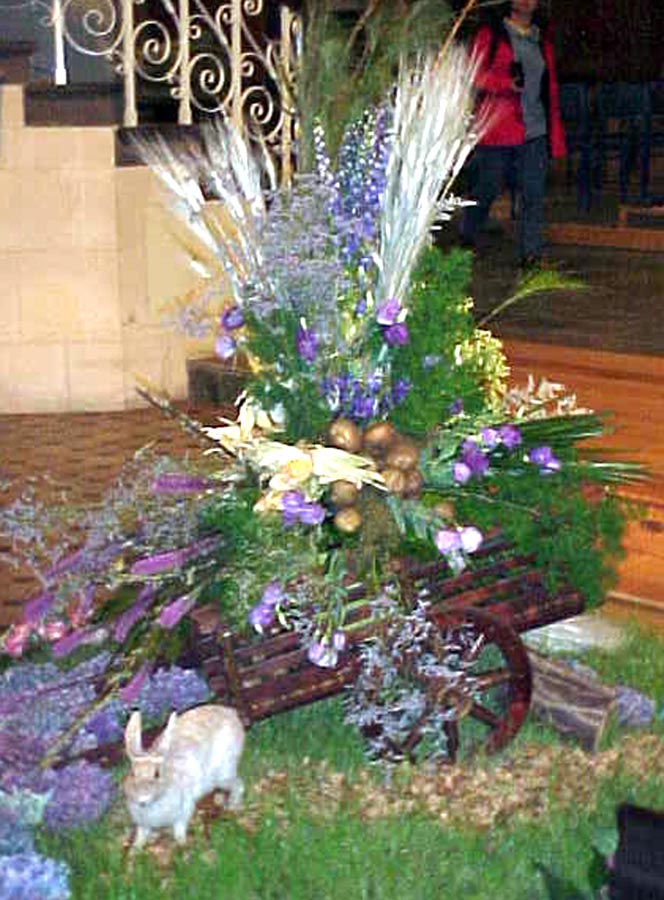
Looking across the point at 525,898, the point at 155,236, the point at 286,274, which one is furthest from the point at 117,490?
the point at 155,236

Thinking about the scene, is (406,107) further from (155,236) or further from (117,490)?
(155,236)

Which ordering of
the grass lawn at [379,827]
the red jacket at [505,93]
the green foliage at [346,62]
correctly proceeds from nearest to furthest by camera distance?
the grass lawn at [379,827], the green foliage at [346,62], the red jacket at [505,93]

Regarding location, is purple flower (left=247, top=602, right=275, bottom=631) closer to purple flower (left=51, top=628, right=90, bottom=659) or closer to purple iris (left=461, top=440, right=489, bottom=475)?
purple flower (left=51, top=628, right=90, bottom=659)

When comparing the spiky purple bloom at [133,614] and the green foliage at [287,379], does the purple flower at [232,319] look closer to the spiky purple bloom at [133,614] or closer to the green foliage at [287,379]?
the green foliage at [287,379]

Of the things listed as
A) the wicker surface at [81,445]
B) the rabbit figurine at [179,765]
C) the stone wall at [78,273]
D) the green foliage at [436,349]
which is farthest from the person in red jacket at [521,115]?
the rabbit figurine at [179,765]

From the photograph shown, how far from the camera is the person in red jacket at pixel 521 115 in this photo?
10102 millimetres

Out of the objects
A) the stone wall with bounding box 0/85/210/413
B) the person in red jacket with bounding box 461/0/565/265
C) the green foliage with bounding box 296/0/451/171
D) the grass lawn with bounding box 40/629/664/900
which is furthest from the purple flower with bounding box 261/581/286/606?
the person in red jacket with bounding box 461/0/565/265

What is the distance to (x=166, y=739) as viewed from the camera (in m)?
3.21

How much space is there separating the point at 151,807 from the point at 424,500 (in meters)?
0.80

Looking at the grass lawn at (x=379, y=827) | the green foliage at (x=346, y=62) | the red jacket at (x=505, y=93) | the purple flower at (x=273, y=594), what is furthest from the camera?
the red jacket at (x=505, y=93)

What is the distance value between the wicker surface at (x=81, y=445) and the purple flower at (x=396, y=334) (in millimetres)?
2352

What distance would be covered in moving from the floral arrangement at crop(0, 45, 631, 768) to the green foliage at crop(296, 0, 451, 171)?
1.6 inches

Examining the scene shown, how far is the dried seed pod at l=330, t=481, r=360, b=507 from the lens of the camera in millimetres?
3471

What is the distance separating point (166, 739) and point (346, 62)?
4.43ft
